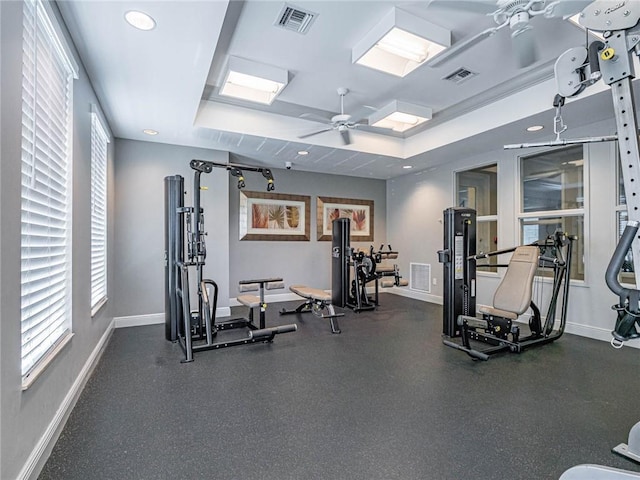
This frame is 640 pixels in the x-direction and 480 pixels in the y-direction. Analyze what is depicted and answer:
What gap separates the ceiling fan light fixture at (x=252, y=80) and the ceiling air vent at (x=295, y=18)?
1.95ft

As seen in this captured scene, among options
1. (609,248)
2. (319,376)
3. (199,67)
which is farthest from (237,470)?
(609,248)

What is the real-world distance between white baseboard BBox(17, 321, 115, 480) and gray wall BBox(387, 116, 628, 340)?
5.32 metres

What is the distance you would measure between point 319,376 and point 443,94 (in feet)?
11.2

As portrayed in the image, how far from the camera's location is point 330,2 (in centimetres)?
234

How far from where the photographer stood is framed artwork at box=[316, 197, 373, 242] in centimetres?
676

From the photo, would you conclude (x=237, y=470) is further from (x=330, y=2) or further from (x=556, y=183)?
(x=556, y=183)

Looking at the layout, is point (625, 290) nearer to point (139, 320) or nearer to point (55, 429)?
point (55, 429)

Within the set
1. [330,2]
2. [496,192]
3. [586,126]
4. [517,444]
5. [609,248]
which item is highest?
[330,2]

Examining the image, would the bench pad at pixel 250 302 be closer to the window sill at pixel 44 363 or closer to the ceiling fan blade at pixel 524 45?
the window sill at pixel 44 363

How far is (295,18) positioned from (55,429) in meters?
3.20

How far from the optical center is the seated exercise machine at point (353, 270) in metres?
5.58

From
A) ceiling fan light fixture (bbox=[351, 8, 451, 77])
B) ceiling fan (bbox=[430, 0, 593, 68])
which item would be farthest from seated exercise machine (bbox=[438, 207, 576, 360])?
ceiling fan (bbox=[430, 0, 593, 68])

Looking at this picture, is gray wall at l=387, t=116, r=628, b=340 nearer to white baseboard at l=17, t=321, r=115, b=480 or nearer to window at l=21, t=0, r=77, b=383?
window at l=21, t=0, r=77, b=383

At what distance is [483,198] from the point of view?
5.48 m
